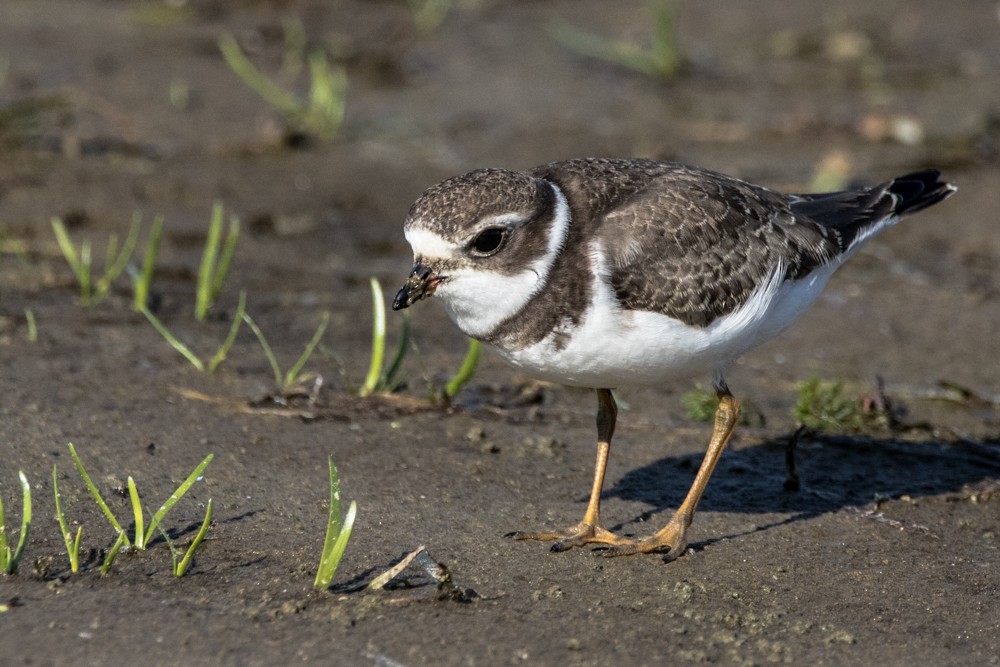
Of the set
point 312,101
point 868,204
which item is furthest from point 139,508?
point 312,101

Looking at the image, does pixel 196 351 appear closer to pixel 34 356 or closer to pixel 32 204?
pixel 34 356

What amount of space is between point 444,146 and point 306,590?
6.01m

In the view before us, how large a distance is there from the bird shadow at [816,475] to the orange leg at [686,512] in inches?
13.6

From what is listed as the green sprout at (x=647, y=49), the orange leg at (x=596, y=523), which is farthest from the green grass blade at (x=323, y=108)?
the orange leg at (x=596, y=523)

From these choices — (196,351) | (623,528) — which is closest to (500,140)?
(196,351)

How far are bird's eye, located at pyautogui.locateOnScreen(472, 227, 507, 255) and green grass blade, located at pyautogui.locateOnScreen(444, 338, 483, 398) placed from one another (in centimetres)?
110

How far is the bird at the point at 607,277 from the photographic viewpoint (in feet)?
15.1

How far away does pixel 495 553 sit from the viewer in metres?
4.73

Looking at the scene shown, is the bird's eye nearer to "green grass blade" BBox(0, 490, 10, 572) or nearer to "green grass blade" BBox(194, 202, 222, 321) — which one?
"green grass blade" BBox(0, 490, 10, 572)

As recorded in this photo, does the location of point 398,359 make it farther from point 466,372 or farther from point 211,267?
point 211,267

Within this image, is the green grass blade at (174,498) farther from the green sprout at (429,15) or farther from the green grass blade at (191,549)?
the green sprout at (429,15)

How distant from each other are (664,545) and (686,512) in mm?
162

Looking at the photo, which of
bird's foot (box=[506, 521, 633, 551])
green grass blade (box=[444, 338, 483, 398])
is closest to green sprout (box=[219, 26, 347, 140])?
green grass blade (box=[444, 338, 483, 398])

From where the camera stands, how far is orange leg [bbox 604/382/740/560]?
487 centimetres
